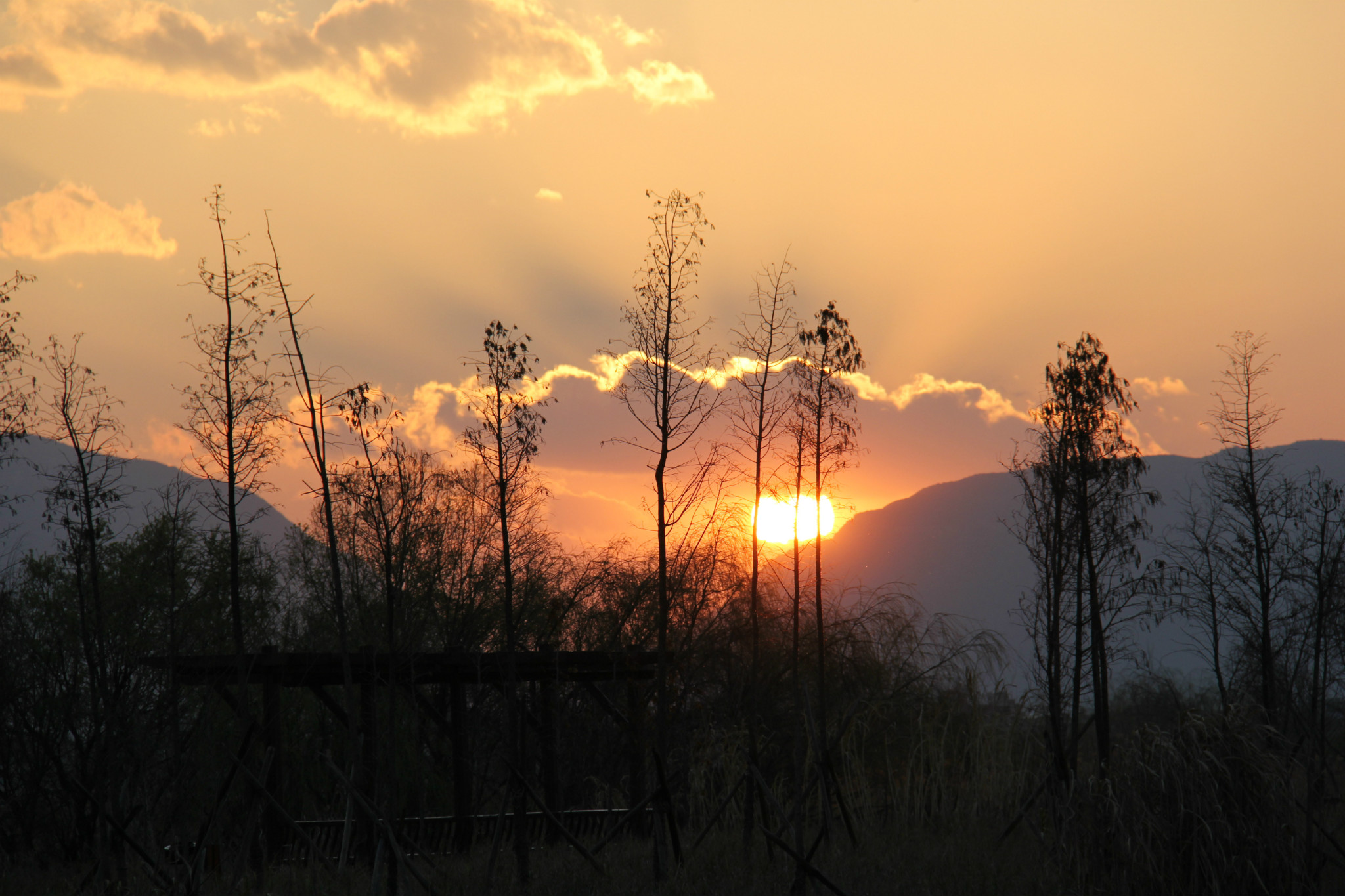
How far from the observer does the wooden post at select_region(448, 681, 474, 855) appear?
15.7 metres

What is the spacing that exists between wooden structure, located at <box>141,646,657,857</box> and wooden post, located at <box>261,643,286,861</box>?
0.6 inches

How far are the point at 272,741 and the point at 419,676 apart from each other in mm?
2824

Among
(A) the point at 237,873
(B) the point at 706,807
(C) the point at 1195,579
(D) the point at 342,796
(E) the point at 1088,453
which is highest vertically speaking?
(E) the point at 1088,453

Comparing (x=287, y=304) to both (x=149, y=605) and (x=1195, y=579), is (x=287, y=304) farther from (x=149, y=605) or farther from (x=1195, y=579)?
(x=1195, y=579)

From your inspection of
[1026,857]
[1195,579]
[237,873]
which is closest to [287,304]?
[237,873]

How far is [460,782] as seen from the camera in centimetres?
1617

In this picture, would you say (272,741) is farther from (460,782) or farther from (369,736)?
(460,782)

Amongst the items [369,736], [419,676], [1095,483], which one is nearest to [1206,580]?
[1095,483]

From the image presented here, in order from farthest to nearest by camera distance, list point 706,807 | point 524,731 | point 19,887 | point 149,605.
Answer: point 149,605, point 706,807, point 19,887, point 524,731

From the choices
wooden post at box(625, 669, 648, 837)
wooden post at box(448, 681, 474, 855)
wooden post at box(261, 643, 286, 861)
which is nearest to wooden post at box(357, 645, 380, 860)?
wooden post at box(261, 643, 286, 861)

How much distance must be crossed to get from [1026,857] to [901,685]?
973 centimetres

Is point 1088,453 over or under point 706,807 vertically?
over

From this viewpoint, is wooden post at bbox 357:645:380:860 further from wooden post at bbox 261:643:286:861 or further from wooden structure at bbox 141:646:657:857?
wooden post at bbox 261:643:286:861

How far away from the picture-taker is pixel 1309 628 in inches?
881
